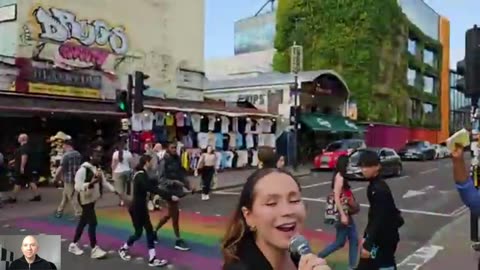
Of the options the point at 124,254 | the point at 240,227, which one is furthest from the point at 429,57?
the point at 240,227

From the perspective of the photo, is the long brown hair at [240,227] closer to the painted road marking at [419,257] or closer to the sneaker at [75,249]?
the painted road marking at [419,257]

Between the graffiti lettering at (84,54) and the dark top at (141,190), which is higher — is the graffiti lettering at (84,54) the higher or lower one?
the higher one

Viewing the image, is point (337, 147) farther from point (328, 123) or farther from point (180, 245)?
point (180, 245)

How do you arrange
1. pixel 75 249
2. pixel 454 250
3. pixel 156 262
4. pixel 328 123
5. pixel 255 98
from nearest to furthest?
pixel 156 262, pixel 75 249, pixel 454 250, pixel 255 98, pixel 328 123

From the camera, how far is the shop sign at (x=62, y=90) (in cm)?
1719

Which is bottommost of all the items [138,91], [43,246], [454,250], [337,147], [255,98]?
[454,250]

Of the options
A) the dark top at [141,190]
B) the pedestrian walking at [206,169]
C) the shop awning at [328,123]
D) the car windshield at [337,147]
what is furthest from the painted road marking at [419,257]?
the shop awning at [328,123]

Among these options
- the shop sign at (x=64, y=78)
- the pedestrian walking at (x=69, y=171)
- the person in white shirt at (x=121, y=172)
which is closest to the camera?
the pedestrian walking at (x=69, y=171)

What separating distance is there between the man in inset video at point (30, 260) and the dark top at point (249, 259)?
1.80 m

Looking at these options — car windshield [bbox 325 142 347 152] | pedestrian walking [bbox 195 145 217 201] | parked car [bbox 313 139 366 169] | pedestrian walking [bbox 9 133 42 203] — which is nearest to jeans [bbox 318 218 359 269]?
pedestrian walking [bbox 195 145 217 201]

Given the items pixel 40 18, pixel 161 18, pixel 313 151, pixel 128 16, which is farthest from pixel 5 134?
pixel 313 151

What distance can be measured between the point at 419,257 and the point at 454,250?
3.43ft

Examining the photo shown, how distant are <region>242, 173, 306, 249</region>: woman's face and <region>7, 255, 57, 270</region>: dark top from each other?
1918 mm

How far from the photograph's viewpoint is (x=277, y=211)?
81.4 inches
